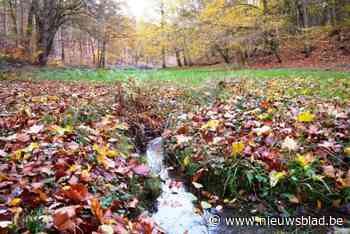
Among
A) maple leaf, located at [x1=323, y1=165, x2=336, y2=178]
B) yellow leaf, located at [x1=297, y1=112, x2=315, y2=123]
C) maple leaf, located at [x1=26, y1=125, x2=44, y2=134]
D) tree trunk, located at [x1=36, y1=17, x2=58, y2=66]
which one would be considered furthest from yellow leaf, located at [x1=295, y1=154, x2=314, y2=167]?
tree trunk, located at [x1=36, y1=17, x2=58, y2=66]

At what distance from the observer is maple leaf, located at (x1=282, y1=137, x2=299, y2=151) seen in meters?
2.98

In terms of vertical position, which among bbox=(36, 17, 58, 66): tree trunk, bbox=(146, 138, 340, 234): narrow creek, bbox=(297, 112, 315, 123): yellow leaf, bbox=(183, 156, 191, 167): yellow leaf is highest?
bbox=(36, 17, 58, 66): tree trunk

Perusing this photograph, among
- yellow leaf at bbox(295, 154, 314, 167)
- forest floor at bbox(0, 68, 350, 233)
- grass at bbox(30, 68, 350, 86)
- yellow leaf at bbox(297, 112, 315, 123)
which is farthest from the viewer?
grass at bbox(30, 68, 350, 86)

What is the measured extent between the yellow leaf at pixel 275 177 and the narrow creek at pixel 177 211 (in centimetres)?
61

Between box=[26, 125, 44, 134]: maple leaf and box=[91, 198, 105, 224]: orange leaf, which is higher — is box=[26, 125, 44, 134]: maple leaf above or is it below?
above

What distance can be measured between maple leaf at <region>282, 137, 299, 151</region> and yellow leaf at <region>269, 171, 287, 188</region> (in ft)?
1.28

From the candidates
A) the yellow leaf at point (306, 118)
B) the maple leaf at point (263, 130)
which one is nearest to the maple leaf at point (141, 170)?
the maple leaf at point (263, 130)

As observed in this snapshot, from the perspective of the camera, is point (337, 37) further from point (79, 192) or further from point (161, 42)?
point (79, 192)

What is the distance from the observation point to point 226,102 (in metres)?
5.36

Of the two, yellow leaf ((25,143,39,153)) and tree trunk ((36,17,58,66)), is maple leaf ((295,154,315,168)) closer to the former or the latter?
yellow leaf ((25,143,39,153))

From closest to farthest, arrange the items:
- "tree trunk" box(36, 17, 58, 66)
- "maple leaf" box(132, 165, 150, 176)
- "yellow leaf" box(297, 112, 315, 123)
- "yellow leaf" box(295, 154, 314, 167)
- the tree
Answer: "yellow leaf" box(295, 154, 314, 167)
"maple leaf" box(132, 165, 150, 176)
"yellow leaf" box(297, 112, 315, 123)
the tree
"tree trunk" box(36, 17, 58, 66)

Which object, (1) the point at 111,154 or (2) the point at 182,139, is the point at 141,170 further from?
(2) the point at 182,139

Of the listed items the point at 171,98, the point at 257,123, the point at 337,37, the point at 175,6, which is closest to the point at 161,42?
the point at 175,6

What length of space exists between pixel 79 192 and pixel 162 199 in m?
1.14
